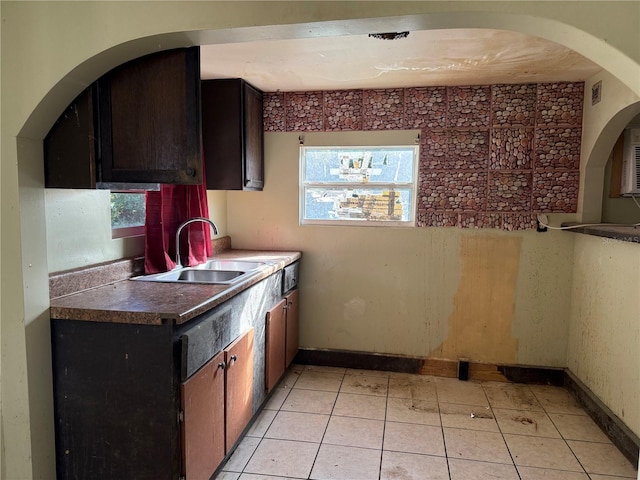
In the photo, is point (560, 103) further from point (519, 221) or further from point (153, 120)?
point (153, 120)

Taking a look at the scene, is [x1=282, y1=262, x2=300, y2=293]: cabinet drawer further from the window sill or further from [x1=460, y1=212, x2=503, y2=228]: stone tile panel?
the window sill

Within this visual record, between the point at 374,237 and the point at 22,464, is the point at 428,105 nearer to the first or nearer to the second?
the point at 374,237

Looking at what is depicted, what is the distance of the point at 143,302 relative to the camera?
1765mm

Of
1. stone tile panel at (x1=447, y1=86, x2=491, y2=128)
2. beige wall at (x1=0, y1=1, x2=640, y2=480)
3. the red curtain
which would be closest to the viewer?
beige wall at (x1=0, y1=1, x2=640, y2=480)

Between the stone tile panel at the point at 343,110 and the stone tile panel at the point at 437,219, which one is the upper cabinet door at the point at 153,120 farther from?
the stone tile panel at the point at 437,219

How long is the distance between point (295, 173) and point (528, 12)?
230 cm

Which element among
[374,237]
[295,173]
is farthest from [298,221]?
[374,237]

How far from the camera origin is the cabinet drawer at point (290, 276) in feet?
9.93

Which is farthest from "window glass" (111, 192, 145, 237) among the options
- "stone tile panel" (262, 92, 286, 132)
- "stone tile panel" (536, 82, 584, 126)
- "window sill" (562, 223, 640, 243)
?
"stone tile panel" (536, 82, 584, 126)

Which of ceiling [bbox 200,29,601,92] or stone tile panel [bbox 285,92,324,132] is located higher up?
ceiling [bbox 200,29,601,92]

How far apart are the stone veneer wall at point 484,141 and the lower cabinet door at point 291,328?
112 cm

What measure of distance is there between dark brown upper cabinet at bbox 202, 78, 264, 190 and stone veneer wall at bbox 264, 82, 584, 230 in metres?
0.64

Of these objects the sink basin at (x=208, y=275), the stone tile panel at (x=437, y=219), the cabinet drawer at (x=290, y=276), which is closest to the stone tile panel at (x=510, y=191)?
the stone tile panel at (x=437, y=219)

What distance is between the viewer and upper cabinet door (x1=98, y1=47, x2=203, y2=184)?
165cm
